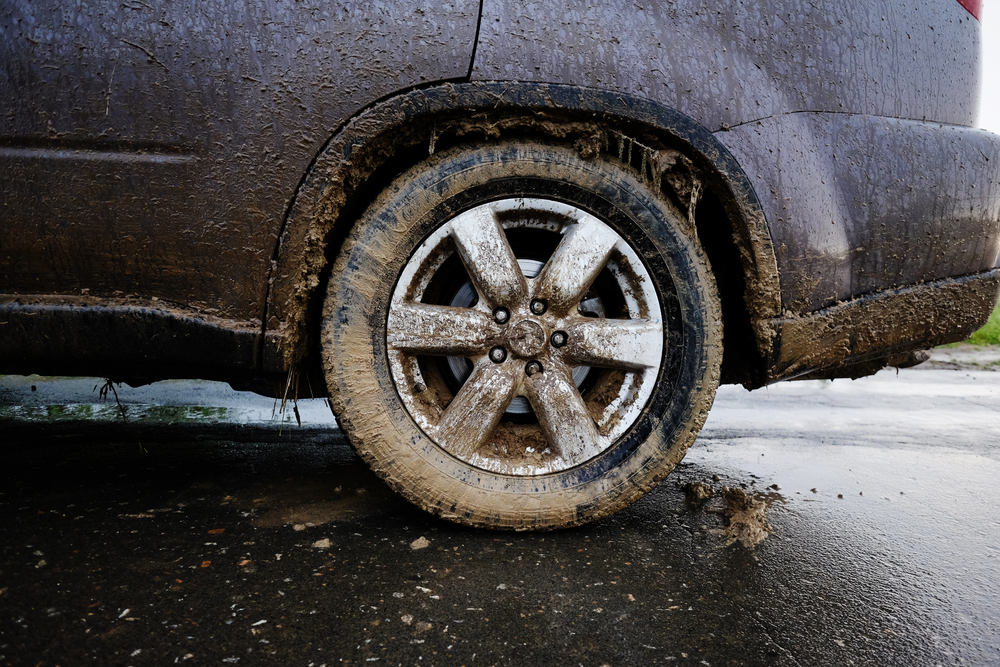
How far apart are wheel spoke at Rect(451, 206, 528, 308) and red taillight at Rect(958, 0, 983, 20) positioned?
153 centimetres

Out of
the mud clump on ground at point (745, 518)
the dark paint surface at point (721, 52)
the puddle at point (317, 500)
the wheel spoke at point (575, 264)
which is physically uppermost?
the dark paint surface at point (721, 52)

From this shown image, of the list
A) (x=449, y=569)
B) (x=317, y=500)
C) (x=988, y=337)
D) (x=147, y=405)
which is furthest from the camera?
(x=988, y=337)

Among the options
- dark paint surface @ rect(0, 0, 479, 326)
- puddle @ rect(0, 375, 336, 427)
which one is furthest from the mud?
puddle @ rect(0, 375, 336, 427)

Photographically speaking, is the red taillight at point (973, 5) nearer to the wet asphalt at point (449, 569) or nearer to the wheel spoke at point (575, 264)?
the wheel spoke at point (575, 264)

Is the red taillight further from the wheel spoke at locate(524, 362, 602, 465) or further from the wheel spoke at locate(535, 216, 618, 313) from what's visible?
the wheel spoke at locate(524, 362, 602, 465)

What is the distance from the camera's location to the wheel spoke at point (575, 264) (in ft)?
5.16

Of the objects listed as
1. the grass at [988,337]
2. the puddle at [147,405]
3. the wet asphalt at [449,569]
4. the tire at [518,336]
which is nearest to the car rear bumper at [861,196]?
the tire at [518,336]

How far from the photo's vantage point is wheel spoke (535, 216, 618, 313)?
1.57 m

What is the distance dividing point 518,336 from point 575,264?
246 mm

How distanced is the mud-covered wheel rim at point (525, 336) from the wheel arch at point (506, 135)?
0.20 metres

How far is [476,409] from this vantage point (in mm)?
1580

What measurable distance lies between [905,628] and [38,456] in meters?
2.78

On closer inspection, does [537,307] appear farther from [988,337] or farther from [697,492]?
[988,337]

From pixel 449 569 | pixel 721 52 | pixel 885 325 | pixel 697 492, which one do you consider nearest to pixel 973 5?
pixel 721 52
